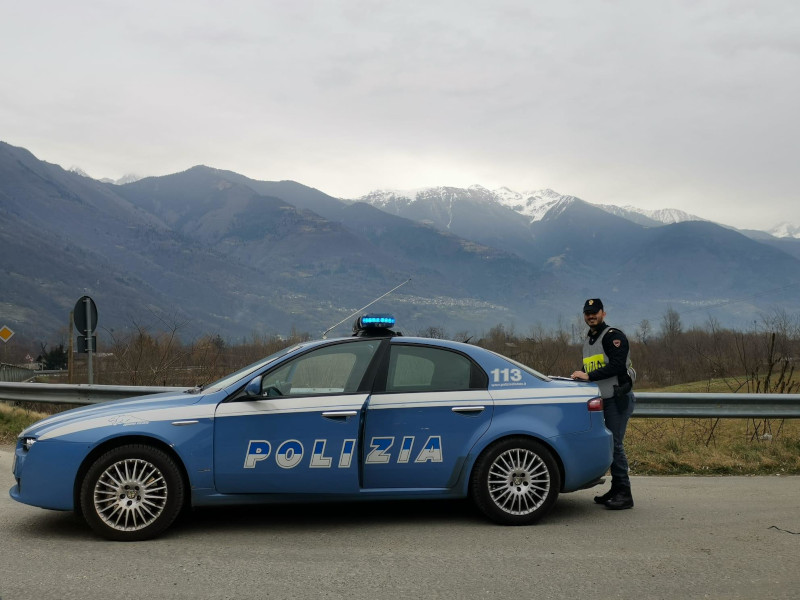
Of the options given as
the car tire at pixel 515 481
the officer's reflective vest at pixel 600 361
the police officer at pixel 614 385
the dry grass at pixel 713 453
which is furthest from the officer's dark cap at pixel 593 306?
the dry grass at pixel 713 453

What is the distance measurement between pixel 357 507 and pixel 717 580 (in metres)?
3.19

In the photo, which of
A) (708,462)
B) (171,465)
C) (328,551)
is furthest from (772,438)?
(171,465)

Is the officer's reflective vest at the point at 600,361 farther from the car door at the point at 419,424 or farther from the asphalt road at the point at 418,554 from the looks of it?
the car door at the point at 419,424

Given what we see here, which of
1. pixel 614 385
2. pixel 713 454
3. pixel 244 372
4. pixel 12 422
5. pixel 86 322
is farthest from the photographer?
pixel 86 322

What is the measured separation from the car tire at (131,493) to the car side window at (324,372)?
0.94m

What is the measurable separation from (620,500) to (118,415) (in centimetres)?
417

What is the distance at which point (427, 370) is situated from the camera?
6691 mm

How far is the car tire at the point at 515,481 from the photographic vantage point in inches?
257

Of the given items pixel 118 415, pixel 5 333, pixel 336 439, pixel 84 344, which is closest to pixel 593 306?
pixel 336 439

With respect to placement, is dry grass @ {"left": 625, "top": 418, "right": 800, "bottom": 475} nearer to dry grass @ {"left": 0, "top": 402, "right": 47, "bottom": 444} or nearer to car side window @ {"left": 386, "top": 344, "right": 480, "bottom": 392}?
car side window @ {"left": 386, "top": 344, "right": 480, "bottom": 392}

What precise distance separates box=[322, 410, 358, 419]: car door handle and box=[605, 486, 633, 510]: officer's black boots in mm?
2500

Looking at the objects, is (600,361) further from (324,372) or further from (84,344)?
(84,344)

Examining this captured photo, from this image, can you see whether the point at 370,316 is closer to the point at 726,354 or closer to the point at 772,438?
the point at 772,438

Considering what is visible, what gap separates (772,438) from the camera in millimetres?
11000
